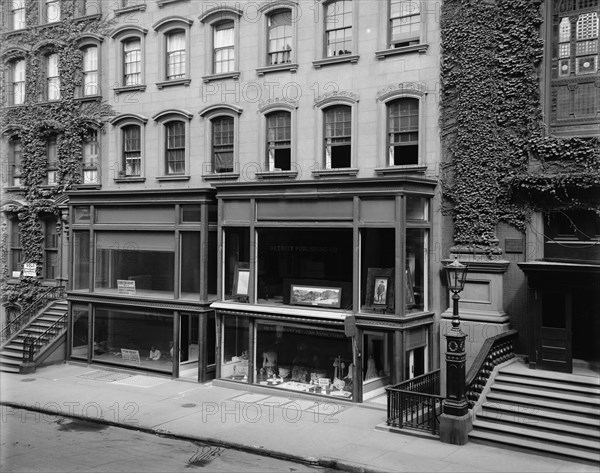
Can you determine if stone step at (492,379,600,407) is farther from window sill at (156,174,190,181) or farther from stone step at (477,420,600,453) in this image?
window sill at (156,174,190,181)

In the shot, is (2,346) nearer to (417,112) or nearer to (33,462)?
(33,462)

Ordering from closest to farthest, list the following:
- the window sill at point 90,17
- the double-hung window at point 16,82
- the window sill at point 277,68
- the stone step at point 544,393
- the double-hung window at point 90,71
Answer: the stone step at point 544,393
the window sill at point 277,68
the window sill at point 90,17
the double-hung window at point 90,71
the double-hung window at point 16,82

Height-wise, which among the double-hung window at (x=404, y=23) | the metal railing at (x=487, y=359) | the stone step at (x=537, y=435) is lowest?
the stone step at (x=537, y=435)

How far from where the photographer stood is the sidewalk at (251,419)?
1334cm

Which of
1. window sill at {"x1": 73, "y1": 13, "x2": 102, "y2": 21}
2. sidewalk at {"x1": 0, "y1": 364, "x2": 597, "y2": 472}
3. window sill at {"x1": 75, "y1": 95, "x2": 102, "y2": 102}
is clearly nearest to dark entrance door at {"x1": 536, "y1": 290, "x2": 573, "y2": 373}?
sidewalk at {"x1": 0, "y1": 364, "x2": 597, "y2": 472}

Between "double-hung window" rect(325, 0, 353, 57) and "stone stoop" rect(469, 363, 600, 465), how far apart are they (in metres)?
11.3

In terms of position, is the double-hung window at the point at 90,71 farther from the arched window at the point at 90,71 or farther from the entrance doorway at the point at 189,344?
the entrance doorway at the point at 189,344

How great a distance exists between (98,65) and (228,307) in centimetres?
1221

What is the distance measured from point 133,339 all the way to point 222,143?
304 inches

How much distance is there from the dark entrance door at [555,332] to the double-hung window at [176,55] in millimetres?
15270

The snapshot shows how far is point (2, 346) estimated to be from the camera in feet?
80.1

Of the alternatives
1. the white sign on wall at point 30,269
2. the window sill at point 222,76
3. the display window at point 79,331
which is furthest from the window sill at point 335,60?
the white sign on wall at point 30,269

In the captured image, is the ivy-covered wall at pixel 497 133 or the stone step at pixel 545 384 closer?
the stone step at pixel 545 384

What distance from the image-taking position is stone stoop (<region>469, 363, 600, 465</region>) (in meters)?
13.6
